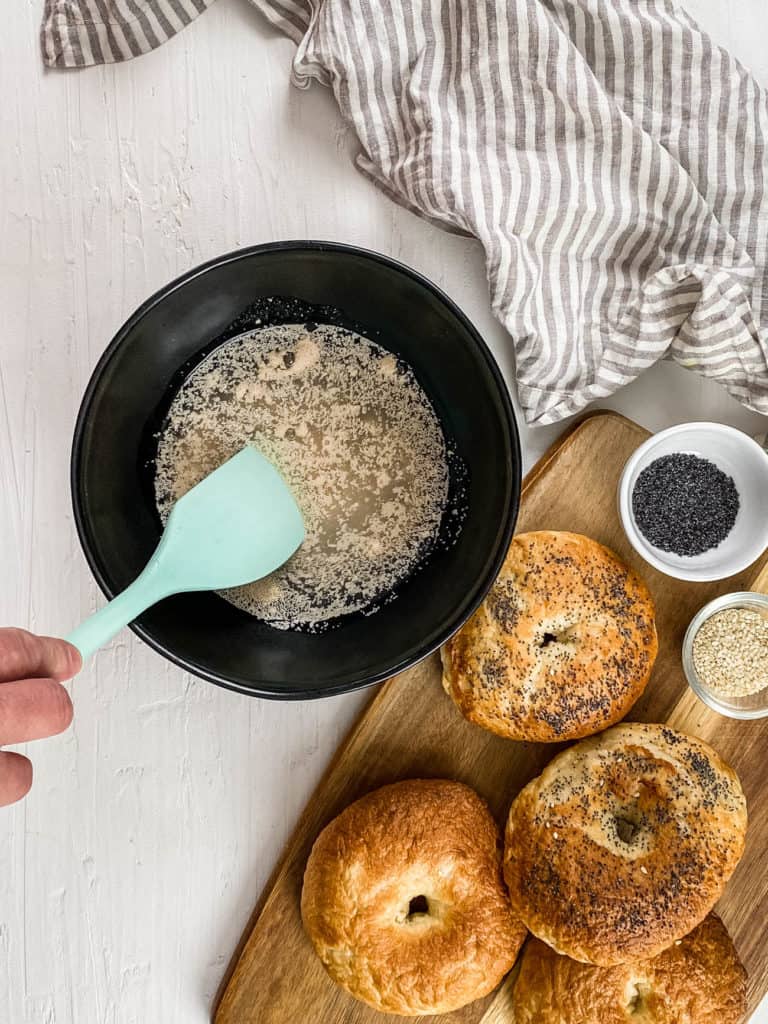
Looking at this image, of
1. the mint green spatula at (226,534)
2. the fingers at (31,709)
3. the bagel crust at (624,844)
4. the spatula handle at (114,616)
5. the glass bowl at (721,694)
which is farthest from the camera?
the glass bowl at (721,694)

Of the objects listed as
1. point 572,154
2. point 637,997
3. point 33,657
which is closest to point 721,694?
point 637,997

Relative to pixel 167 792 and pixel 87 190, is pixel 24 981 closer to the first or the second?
pixel 167 792

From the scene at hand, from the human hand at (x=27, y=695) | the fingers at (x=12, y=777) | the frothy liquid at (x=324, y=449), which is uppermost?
the human hand at (x=27, y=695)

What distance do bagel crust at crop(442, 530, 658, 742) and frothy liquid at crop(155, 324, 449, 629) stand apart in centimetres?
14

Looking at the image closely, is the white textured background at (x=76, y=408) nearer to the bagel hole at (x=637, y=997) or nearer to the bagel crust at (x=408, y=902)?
the bagel crust at (x=408, y=902)

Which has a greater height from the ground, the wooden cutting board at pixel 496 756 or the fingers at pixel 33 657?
the fingers at pixel 33 657

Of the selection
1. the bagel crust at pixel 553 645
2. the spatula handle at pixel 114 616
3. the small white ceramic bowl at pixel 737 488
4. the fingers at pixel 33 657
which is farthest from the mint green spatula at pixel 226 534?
the small white ceramic bowl at pixel 737 488

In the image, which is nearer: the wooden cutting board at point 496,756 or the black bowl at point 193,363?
the black bowl at point 193,363

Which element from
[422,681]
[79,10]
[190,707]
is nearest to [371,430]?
[422,681]

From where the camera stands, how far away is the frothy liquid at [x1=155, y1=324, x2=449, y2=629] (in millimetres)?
1310

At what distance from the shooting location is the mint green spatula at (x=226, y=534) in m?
1.10

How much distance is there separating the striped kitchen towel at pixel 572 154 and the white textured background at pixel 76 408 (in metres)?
0.07

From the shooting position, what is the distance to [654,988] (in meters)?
1.26

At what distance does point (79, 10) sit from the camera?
130cm
